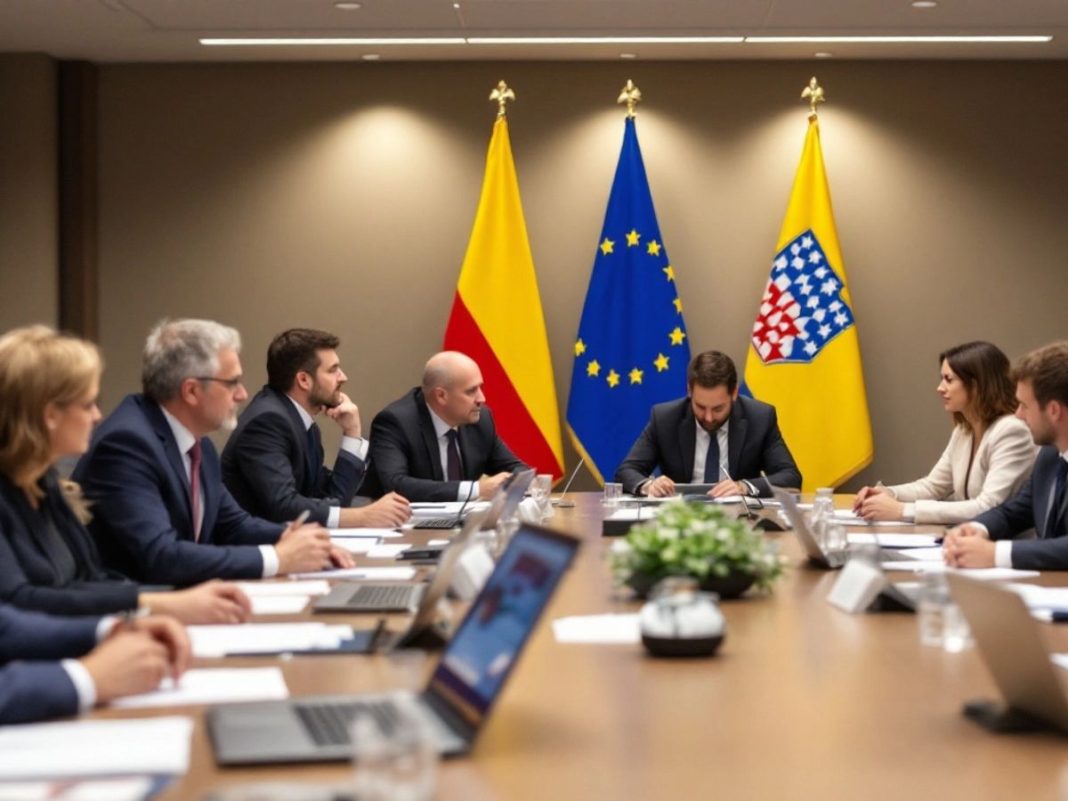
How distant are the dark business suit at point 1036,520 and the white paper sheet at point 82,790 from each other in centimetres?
264

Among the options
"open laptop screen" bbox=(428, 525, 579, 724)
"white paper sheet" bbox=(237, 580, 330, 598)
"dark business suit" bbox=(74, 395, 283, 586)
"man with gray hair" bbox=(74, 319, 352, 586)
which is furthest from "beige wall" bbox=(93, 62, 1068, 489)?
"open laptop screen" bbox=(428, 525, 579, 724)

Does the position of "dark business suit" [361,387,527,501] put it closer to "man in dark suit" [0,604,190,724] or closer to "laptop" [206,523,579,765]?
"man in dark suit" [0,604,190,724]

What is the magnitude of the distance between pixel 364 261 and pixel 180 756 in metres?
6.99

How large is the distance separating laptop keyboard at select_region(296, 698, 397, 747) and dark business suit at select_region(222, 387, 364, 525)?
2964 millimetres

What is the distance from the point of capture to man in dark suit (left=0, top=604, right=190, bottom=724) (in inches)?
82.6

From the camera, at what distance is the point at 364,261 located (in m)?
8.71

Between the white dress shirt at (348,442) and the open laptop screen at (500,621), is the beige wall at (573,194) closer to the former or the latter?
the white dress shirt at (348,442)

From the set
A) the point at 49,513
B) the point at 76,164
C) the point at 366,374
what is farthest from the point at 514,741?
the point at 76,164

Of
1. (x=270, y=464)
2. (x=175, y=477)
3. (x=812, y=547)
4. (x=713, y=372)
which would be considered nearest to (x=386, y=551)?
(x=175, y=477)

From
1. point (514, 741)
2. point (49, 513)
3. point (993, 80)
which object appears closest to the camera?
point (514, 741)

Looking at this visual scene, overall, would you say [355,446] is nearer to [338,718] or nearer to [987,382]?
[987,382]

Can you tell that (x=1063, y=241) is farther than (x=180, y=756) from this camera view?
Yes

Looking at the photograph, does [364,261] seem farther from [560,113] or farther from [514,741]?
[514,741]

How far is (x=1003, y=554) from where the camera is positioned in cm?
377
